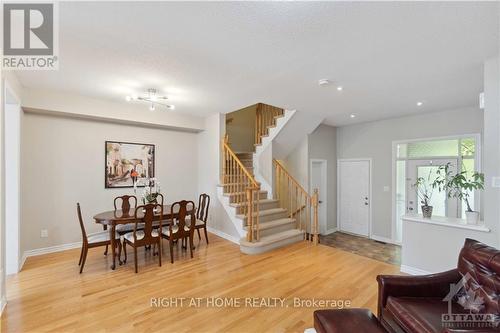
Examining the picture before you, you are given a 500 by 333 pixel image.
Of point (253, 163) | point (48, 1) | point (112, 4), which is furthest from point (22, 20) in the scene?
point (253, 163)

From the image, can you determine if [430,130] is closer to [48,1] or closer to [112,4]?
[112,4]

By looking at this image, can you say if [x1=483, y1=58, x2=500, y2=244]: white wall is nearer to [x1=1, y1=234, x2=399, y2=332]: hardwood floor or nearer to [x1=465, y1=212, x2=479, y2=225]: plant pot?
[x1=465, y1=212, x2=479, y2=225]: plant pot

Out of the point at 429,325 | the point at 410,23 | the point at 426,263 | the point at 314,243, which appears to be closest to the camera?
the point at 429,325

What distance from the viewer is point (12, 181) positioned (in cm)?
330

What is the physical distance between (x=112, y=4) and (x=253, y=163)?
14.8 ft

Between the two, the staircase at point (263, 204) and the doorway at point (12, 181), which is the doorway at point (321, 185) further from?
the doorway at point (12, 181)

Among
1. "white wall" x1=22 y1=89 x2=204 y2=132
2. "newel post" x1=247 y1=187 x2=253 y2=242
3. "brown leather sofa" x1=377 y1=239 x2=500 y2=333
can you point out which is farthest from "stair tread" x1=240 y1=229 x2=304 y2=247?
"white wall" x1=22 y1=89 x2=204 y2=132

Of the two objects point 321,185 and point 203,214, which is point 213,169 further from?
point 321,185

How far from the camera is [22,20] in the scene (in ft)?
6.39

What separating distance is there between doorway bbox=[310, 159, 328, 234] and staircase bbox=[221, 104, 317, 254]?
56cm

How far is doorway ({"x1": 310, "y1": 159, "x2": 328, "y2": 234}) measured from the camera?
608cm

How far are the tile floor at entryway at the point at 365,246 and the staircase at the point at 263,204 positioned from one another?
2.07 feet

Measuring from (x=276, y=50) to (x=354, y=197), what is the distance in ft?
15.9

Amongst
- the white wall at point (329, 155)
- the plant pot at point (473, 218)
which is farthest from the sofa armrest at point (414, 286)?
the white wall at point (329, 155)
